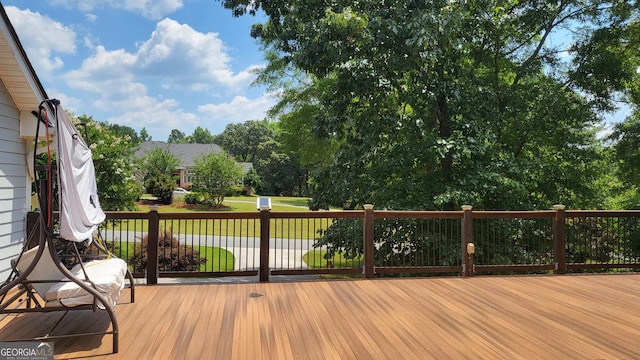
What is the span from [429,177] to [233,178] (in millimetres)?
17120

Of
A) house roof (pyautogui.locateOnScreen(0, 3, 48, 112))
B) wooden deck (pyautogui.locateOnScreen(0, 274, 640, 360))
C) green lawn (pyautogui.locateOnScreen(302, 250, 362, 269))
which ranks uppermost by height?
house roof (pyautogui.locateOnScreen(0, 3, 48, 112))

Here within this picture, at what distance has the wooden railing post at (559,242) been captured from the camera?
18.4 ft

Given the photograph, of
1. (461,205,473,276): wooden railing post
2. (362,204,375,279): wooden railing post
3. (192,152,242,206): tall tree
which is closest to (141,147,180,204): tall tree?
(192,152,242,206): tall tree

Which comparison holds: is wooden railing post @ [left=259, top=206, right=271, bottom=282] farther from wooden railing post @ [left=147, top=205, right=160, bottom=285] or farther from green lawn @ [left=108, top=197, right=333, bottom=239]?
wooden railing post @ [left=147, top=205, right=160, bottom=285]

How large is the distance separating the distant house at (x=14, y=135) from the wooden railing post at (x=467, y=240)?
228 inches

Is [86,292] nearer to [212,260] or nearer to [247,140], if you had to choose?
[212,260]

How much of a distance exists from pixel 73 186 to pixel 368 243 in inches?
143

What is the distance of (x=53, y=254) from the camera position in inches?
112

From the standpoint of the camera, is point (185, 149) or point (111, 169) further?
point (185, 149)

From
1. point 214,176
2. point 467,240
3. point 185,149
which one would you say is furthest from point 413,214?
point 185,149

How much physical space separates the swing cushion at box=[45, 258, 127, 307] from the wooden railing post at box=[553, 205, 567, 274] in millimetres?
5837

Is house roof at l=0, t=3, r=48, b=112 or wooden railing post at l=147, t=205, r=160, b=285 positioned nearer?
house roof at l=0, t=3, r=48, b=112

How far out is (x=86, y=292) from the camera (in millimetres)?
2873

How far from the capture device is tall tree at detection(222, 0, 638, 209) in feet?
22.1
